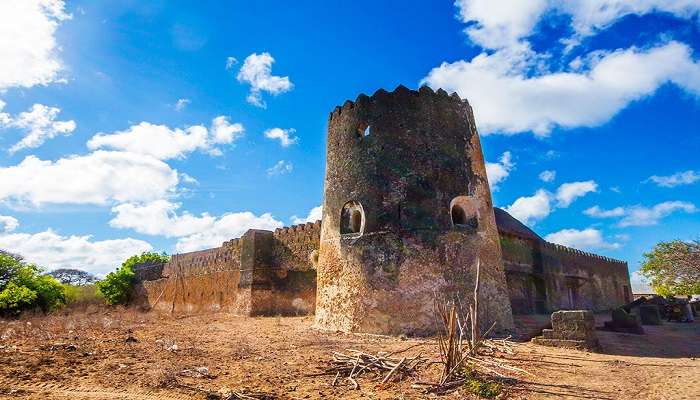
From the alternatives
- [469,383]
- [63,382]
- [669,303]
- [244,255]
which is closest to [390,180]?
[469,383]

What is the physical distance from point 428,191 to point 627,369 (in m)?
5.05

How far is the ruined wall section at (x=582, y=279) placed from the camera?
62.2 ft

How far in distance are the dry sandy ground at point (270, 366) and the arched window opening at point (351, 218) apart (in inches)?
99.2

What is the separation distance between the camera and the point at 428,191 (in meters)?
10.2

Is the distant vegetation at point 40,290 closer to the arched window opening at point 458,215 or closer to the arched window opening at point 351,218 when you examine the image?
the arched window opening at point 351,218

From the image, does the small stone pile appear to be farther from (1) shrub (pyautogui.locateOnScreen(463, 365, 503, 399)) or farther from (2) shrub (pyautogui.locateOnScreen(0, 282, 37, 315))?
(2) shrub (pyautogui.locateOnScreen(0, 282, 37, 315))

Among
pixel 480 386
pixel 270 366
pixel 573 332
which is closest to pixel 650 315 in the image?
pixel 573 332

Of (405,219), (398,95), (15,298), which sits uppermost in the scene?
(398,95)

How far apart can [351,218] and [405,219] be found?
1556mm

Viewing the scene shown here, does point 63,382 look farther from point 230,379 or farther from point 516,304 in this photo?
point 516,304

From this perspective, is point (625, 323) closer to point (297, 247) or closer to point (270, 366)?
point (270, 366)

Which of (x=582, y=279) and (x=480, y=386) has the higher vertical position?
(x=582, y=279)

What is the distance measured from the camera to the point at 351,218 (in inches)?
431

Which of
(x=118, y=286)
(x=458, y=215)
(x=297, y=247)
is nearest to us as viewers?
(x=458, y=215)
